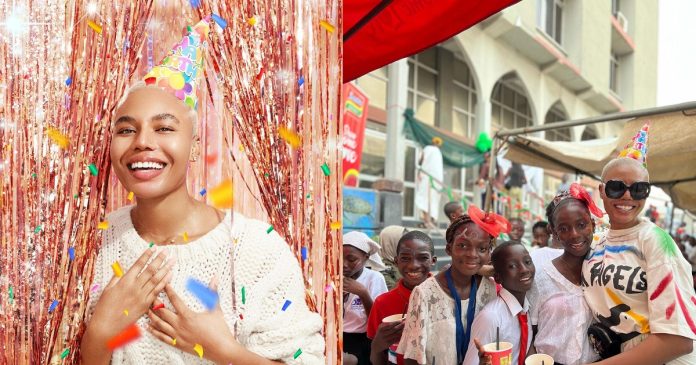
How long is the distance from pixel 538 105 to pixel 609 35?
245 inches

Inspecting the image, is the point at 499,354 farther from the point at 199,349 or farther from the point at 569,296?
the point at 199,349

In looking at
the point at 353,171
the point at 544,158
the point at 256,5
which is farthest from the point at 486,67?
the point at 256,5

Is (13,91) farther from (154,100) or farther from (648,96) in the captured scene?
(648,96)

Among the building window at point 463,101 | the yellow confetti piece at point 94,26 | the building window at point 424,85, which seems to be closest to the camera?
the yellow confetti piece at point 94,26

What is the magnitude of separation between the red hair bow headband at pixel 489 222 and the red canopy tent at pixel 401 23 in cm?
76

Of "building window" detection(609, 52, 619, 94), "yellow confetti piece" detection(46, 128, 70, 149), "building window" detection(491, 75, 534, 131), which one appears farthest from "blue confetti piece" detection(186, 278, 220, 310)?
"building window" detection(609, 52, 619, 94)

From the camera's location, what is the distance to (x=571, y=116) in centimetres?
1653

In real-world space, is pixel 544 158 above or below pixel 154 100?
above

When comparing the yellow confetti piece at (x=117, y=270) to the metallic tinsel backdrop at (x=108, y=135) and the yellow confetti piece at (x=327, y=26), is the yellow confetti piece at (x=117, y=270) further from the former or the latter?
the yellow confetti piece at (x=327, y=26)

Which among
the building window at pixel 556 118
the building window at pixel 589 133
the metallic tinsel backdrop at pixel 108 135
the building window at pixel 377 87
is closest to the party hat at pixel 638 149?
the metallic tinsel backdrop at pixel 108 135

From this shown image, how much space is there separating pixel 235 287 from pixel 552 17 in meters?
16.4

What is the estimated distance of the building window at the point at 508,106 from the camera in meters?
14.8

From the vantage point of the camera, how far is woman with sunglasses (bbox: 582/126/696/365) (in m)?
1.63

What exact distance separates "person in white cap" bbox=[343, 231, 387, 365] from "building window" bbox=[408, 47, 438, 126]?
334 inches
